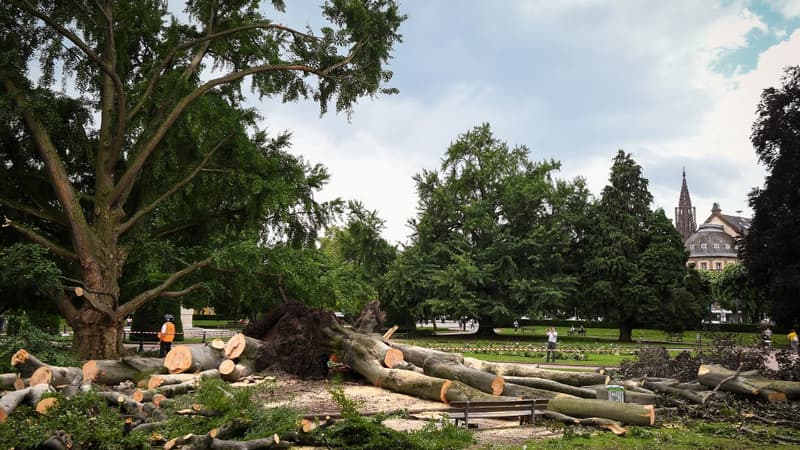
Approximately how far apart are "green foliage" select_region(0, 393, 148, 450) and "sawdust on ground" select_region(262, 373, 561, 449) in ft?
8.39

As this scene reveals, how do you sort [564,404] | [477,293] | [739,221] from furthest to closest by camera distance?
[739,221], [477,293], [564,404]

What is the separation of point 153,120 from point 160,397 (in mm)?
11838

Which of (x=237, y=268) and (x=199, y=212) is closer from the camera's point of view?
(x=237, y=268)

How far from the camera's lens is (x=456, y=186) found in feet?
156

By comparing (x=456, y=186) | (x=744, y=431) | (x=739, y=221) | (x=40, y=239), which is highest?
(x=739, y=221)

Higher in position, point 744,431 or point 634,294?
point 634,294

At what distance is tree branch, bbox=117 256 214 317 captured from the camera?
1777cm

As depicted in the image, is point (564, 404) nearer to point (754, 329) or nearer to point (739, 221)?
point (754, 329)

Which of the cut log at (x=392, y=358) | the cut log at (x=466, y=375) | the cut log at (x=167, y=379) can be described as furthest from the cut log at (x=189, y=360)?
the cut log at (x=466, y=375)

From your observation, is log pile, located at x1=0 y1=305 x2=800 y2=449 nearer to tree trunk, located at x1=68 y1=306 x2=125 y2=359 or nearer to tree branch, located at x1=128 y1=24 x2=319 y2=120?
tree trunk, located at x1=68 y1=306 x2=125 y2=359

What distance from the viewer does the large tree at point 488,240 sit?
1682 inches

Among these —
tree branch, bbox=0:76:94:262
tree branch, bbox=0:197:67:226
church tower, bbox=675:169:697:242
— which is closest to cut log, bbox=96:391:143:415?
tree branch, bbox=0:76:94:262

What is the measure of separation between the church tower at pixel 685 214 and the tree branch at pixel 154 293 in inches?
5469

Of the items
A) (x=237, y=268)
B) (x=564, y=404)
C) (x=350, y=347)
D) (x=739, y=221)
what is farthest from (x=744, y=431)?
(x=739, y=221)
